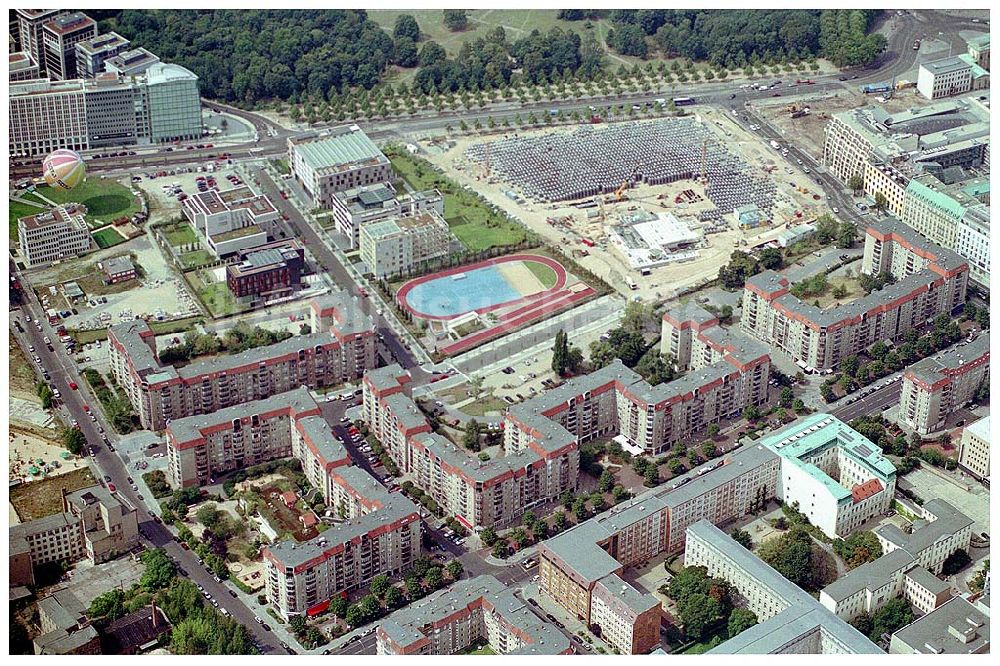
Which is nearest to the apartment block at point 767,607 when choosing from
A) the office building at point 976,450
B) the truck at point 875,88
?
the office building at point 976,450

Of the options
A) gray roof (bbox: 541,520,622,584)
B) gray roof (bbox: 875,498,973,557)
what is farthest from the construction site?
gray roof (bbox: 541,520,622,584)

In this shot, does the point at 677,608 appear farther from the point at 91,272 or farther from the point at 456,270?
the point at 91,272

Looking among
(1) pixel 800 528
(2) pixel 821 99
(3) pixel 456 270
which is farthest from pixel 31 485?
(2) pixel 821 99

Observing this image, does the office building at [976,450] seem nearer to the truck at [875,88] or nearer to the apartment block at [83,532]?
the apartment block at [83,532]

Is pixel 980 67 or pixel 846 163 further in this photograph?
pixel 980 67

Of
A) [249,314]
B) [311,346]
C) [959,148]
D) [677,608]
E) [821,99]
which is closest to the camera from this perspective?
[677,608]

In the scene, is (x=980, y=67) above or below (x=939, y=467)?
above

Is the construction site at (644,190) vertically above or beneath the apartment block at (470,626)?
above
